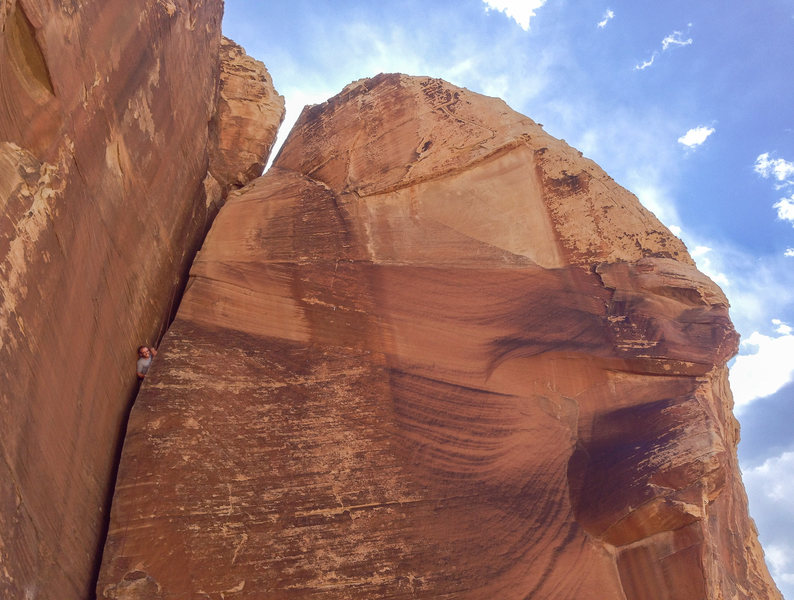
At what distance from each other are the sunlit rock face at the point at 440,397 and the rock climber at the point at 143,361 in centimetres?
23

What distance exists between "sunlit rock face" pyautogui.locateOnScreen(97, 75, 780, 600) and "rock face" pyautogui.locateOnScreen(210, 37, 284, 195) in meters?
0.70

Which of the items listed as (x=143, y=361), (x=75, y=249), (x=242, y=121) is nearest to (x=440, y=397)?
(x=143, y=361)

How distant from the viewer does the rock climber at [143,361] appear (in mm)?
6113

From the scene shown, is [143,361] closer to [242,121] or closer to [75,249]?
[75,249]

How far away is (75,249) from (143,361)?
5.38 feet

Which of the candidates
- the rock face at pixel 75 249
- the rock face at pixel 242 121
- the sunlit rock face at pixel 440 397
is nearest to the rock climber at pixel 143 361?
the rock face at pixel 75 249

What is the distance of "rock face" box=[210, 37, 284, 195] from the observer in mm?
8594

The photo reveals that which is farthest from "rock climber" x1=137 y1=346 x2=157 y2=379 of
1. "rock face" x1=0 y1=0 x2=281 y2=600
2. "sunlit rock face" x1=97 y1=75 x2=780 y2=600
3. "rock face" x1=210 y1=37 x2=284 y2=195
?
"rock face" x1=210 y1=37 x2=284 y2=195

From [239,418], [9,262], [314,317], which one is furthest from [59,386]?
[314,317]

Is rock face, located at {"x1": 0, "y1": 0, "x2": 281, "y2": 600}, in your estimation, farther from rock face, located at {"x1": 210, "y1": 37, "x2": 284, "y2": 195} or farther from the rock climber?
rock face, located at {"x1": 210, "y1": 37, "x2": 284, "y2": 195}

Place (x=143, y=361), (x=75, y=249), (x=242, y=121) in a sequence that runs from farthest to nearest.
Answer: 1. (x=242, y=121)
2. (x=143, y=361)
3. (x=75, y=249)

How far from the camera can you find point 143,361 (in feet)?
20.1

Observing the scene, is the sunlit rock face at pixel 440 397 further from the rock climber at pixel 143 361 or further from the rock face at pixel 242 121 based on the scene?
the rock face at pixel 242 121

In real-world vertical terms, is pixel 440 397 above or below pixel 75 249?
below
